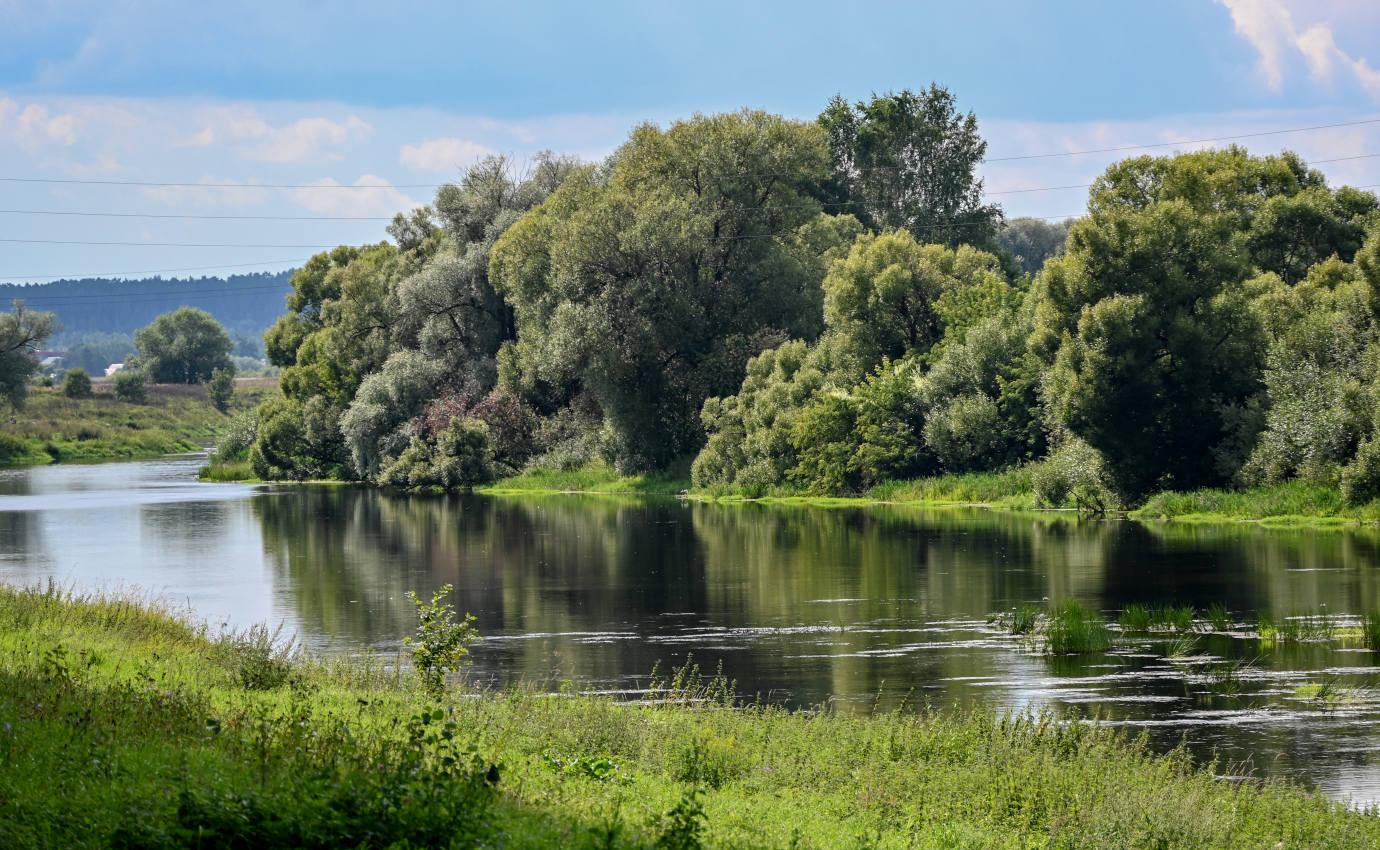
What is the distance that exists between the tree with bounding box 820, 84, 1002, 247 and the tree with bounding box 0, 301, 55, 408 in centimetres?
8319

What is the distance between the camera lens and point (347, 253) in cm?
10806

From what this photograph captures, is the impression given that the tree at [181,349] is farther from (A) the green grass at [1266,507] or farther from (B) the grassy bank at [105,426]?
(A) the green grass at [1266,507]

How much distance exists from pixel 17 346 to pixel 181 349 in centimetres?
5909

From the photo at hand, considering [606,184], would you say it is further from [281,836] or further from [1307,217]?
[281,836]

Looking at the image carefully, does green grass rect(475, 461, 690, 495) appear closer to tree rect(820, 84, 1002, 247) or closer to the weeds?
tree rect(820, 84, 1002, 247)

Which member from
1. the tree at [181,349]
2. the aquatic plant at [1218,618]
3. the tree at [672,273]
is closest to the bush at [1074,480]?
the tree at [672,273]

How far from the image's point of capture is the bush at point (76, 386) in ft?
517

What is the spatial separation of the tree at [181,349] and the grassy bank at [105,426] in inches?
531

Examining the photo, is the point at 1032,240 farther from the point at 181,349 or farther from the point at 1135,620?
the point at 1135,620

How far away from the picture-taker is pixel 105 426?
147375 mm

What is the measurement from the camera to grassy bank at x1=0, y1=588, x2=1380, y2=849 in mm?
9680

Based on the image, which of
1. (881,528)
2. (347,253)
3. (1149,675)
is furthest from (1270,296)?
(347,253)

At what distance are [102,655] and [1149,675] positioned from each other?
16.4 meters


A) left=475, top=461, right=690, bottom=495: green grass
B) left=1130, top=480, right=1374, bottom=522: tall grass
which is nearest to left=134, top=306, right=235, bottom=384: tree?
left=475, top=461, right=690, bottom=495: green grass
